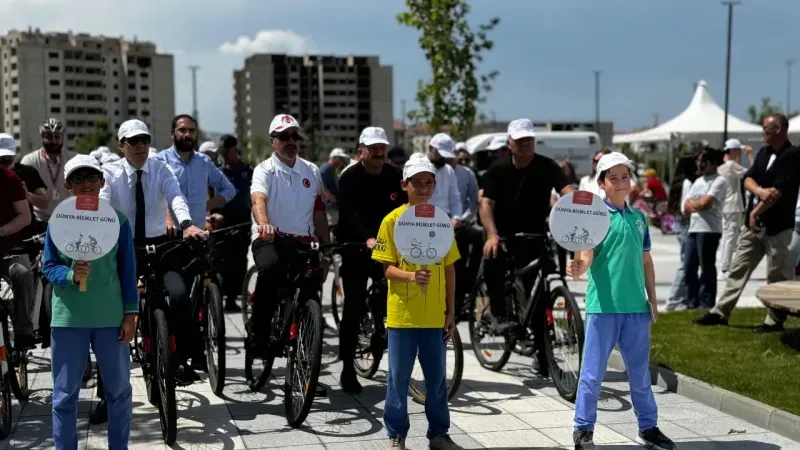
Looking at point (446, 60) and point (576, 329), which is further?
point (446, 60)

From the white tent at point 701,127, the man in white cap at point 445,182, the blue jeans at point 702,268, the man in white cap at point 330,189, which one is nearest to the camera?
the man in white cap at point 445,182

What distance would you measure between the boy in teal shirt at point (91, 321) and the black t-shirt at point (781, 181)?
21.5 feet

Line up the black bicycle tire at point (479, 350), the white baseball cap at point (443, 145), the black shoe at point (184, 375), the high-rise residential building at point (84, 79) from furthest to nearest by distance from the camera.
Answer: the high-rise residential building at point (84, 79) < the white baseball cap at point (443, 145) < the black bicycle tire at point (479, 350) < the black shoe at point (184, 375)

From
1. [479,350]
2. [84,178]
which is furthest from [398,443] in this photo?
[479,350]

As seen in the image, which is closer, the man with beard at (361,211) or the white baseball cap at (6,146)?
the man with beard at (361,211)

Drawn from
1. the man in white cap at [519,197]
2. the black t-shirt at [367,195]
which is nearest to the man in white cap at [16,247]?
the black t-shirt at [367,195]

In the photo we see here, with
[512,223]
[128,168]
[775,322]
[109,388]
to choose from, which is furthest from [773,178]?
[109,388]

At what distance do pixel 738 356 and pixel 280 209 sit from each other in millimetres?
4170

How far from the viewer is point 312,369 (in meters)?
5.79

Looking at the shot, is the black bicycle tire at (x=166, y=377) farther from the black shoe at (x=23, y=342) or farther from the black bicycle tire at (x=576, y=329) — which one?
the black bicycle tire at (x=576, y=329)

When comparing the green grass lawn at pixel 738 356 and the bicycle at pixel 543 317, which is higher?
the bicycle at pixel 543 317

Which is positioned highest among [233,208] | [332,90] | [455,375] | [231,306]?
[332,90]

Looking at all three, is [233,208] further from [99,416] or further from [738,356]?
[738,356]

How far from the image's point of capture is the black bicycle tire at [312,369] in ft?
19.0
